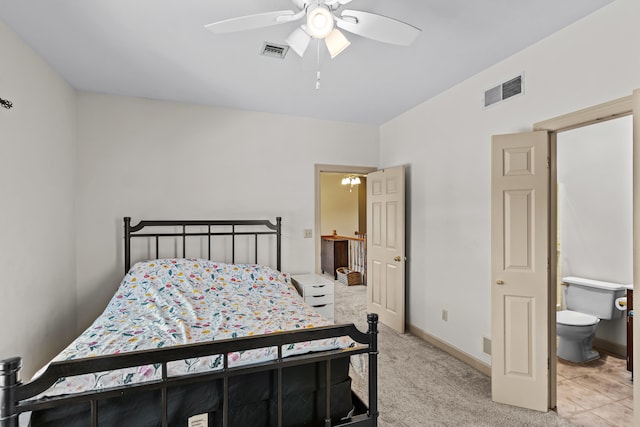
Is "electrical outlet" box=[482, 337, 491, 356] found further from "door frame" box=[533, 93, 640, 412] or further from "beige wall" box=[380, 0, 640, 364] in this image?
"door frame" box=[533, 93, 640, 412]

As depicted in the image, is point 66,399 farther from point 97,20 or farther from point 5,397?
point 97,20

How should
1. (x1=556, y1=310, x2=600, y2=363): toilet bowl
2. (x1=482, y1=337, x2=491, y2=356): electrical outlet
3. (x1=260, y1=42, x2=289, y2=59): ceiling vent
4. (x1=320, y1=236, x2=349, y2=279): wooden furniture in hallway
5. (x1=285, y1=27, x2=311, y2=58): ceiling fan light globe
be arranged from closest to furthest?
1. (x1=285, y1=27, x2=311, y2=58): ceiling fan light globe
2. (x1=260, y1=42, x2=289, y2=59): ceiling vent
3. (x1=482, y1=337, x2=491, y2=356): electrical outlet
4. (x1=556, y1=310, x2=600, y2=363): toilet bowl
5. (x1=320, y1=236, x2=349, y2=279): wooden furniture in hallway

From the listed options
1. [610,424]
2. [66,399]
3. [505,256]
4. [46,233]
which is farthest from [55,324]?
[610,424]

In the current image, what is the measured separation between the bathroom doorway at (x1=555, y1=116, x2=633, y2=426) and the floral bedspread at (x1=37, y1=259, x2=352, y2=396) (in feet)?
7.64

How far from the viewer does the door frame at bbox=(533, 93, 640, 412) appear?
1.70 m

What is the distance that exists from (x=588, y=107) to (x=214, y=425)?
9.20 ft

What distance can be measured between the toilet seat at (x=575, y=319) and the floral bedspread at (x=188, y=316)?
2.40 meters

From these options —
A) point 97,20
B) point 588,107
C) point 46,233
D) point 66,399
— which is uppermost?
point 97,20

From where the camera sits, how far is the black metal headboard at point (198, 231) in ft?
10.8

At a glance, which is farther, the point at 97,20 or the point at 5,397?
the point at 97,20

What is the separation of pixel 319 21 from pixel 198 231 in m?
2.67

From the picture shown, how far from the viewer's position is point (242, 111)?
12.5 ft

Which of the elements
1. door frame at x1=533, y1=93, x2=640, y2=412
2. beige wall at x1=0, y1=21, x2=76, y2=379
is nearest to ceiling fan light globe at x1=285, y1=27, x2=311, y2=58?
door frame at x1=533, y1=93, x2=640, y2=412

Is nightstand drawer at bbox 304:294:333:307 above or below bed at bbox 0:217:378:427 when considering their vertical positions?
below
